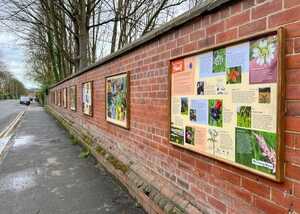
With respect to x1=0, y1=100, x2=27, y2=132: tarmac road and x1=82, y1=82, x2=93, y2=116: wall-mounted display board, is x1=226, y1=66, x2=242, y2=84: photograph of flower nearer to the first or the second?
x1=82, y1=82, x2=93, y2=116: wall-mounted display board

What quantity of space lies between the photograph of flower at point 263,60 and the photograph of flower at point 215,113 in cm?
47

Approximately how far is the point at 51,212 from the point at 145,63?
2.44 metres

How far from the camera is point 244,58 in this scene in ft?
7.71

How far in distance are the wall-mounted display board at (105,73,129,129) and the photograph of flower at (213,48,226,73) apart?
2.72 m

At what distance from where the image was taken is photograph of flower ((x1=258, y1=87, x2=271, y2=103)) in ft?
6.95

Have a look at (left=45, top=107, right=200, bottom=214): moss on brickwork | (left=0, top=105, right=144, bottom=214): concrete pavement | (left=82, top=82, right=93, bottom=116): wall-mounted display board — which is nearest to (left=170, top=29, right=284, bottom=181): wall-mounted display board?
(left=45, top=107, right=200, bottom=214): moss on brickwork

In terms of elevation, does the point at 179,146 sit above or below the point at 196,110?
below

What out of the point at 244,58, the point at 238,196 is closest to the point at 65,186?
the point at 238,196

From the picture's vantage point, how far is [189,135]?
3191 millimetres

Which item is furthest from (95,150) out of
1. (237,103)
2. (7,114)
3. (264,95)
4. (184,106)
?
(7,114)

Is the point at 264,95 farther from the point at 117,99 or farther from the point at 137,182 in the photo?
the point at 117,99

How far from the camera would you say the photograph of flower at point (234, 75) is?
2.40m

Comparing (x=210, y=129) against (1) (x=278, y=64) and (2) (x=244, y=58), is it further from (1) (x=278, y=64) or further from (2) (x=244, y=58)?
(1) (x=278, y=64)

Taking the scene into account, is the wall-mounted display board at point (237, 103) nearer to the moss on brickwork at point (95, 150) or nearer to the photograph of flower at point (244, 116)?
Answer: the photograph of flower at point (244, 116)
